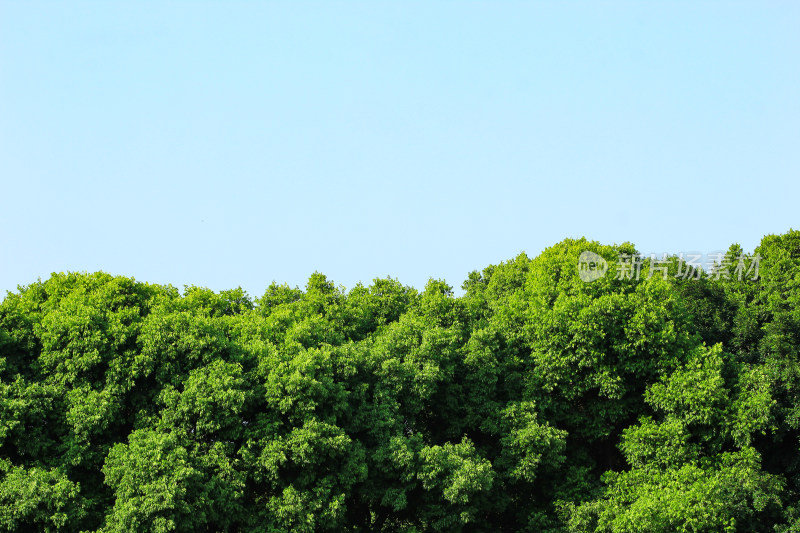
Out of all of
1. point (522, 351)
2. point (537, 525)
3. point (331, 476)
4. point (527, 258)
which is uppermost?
point (527, 258)

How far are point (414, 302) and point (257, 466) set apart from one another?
397 inches

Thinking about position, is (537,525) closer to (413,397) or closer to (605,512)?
(605,512)

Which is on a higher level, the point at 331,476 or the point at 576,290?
the point at 576,290

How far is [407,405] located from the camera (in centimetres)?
2788

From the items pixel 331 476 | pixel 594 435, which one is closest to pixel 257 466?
pixel 331 476

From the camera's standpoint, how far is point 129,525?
874 inches

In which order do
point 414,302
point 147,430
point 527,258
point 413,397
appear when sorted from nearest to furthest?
point 147,430
point 413,397
point 414,302
point 527,258

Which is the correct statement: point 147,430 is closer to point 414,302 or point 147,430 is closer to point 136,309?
point 136,309

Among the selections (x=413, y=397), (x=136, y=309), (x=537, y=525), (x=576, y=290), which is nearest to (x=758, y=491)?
(x=537, y=525)

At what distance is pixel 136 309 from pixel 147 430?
13.5 feet

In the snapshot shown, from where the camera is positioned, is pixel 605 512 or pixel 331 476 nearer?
pixel 331 476

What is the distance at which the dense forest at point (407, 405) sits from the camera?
2377 cm

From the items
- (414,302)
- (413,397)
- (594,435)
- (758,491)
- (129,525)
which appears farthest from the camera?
(414,302)

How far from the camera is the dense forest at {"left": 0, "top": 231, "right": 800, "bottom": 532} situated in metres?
23.8
